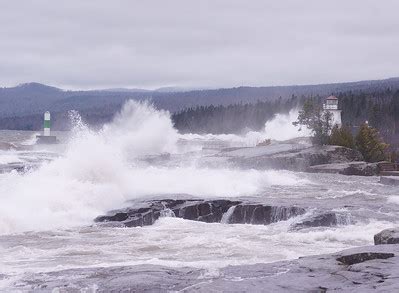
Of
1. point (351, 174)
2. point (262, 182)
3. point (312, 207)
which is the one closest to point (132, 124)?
point (351, 174)

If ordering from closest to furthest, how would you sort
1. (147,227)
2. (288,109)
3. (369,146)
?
1. (147,227)
2. (369,146)
3. (288,109)

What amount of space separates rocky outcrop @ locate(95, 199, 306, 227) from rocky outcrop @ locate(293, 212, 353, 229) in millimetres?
1071

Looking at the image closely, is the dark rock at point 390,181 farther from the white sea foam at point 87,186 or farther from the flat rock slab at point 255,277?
the flat rock slab at point 255,277

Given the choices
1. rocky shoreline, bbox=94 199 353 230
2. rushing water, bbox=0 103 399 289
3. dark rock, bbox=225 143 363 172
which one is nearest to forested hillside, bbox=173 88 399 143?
dark rock, bbox=225 143 363 172

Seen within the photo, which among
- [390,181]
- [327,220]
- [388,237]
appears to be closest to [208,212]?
[327,220]

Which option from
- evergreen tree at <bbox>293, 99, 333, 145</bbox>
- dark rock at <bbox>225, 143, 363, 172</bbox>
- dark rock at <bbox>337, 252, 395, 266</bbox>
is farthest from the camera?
evergreen tree at <bbox>293, 99, 333, 145</bbox>

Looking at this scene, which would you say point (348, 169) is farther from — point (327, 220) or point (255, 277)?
point (255, 277)

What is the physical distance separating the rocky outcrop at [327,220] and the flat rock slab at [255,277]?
23.7 feet

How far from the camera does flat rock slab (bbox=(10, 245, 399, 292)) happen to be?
8.57 meters

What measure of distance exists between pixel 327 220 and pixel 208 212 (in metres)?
3.78

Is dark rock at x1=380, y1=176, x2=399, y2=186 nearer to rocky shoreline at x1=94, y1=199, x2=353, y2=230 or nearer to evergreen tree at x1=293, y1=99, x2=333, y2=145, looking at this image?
rocky shoreline at x1=94, y1=199, x2=353, y2=230

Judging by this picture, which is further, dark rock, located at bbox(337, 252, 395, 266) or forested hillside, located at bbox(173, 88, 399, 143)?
forested hillside, located at bbox(173, 88, 399, 143)

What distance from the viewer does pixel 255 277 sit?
9.28 m

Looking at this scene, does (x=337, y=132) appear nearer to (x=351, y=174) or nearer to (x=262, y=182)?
(x=351, y=174)
